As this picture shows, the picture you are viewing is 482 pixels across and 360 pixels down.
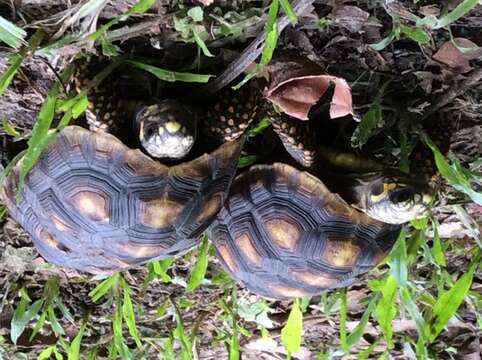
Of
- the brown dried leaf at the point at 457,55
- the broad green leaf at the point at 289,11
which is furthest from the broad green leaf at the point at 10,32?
the brown dried leaf at the point at 457,55

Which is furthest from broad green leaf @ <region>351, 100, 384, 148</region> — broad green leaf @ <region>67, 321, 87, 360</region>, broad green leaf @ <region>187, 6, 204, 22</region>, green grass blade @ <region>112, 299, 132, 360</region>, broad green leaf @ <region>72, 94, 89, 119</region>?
broad green leaf @ <region>67, 321, 87, 360</region>

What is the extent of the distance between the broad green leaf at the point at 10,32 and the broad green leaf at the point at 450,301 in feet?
2.86

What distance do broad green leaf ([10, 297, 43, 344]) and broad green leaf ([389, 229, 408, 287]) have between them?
0.77 meters

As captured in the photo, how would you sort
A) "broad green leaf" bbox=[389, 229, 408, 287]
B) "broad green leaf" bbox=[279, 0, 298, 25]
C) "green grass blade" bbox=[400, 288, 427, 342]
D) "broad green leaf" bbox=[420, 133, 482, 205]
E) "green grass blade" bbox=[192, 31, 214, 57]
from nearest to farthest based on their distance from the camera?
"broad green leaf" bbox=[279, 0, 298, 25]
"green grass blade" bbox=[192, 31, 214, 57]
"broad green leaf" bbox=[420, 133, 482, 205]
"broad green leaf" bbox=[389, 229, 408, 287]
"green grass blade" bbox=[400, 288, 427, 342]

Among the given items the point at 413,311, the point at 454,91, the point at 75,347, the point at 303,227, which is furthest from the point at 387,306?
→ the point at 75,347

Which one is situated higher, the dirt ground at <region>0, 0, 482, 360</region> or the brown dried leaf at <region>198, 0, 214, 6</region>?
the brown dried leaf at <region>198, 0, 214, 6</region>

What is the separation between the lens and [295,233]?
108 centimetres

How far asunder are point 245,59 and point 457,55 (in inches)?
13.1

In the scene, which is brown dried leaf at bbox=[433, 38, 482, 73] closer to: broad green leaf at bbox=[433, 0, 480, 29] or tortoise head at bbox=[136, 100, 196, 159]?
broad green leaf at bbox=[433, 0, 480, 29]

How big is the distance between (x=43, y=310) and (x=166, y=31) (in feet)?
2.56

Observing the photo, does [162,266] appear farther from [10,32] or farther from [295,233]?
[10,32]

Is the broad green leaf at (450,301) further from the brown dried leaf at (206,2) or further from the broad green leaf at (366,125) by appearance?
the brown dried leaf at (206,2)

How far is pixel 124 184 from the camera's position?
0.98 m

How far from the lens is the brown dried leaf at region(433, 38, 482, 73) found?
981 millimetres
